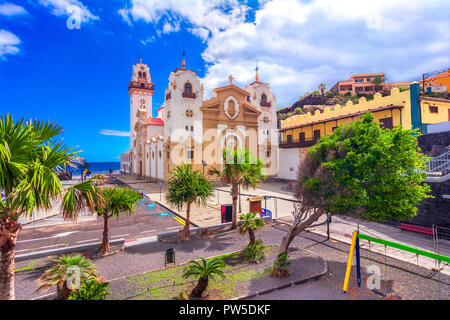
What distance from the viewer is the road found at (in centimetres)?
1398

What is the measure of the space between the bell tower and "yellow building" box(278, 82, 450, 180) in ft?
137

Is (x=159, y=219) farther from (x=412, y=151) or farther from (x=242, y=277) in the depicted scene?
(x=412, y=151)

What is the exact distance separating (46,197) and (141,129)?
55101 mm

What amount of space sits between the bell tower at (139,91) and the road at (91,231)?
5311cm

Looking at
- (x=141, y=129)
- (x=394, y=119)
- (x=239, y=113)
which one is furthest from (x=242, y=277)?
(x=141, y=129)

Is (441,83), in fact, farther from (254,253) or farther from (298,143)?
(254,253)

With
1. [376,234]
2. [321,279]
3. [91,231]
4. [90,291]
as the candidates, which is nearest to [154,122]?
[91,231]

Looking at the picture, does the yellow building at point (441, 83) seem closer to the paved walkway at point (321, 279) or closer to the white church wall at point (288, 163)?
the white church wall at point (288, 163)

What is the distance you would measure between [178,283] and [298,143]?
38112mm

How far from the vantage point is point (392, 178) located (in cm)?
852

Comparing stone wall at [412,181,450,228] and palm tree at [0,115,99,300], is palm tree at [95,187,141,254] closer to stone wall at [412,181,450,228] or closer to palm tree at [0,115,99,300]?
palm tree at [0,115,99,300]

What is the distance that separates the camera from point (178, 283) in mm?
8680

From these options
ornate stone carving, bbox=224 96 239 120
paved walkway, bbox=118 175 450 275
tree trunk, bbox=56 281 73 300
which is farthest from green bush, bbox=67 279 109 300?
ornate stone carving, bbox=224 96 239 120
